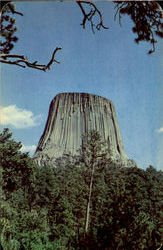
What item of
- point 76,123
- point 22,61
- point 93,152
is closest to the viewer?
point 22,61

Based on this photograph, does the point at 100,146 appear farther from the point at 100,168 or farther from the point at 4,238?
A: the point at 4,238

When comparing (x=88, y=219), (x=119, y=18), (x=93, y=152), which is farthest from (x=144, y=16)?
(x=88, y=219)

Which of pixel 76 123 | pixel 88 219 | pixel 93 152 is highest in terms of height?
pixel 76 123

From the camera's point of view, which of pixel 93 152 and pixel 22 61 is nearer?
pixel 22 61

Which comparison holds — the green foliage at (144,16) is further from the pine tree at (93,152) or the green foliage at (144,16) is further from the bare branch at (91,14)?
the pine tree at (93,152)

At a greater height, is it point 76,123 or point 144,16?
point 144,16

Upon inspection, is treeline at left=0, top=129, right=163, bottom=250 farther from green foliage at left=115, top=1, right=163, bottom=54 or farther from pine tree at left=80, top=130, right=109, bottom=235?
green foliage at left=115, top=1, right=163, bottom=54

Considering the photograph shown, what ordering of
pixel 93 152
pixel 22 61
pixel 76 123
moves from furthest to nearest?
pixel 93 152 < pixel 76 123 < pixel 22 61

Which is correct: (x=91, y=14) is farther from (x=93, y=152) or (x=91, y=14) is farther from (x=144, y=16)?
(x=93, y=152)

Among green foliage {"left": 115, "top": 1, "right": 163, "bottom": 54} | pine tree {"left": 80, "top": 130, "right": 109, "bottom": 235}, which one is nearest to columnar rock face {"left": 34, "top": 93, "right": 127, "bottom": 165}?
pine tree {"left": 80, "top": 130, "right": 109, "bottom": 235}
